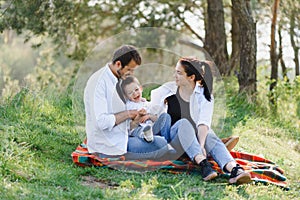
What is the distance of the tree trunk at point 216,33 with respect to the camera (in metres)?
8.86

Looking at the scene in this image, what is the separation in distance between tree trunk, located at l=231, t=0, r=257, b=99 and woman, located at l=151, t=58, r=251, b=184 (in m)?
3.25

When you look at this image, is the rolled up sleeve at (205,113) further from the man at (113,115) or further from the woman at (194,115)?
the man at (113,115)

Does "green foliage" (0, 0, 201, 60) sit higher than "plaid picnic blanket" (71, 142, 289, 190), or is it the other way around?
"green foliage" (0, 0, 201, 60)

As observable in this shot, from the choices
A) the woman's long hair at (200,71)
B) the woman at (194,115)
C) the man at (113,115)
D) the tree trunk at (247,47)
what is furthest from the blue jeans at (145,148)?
the tree trunk at (247,47)

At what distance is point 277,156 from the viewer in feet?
18.7

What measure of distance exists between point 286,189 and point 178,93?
3.73 feet

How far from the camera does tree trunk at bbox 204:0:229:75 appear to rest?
886 centimetres

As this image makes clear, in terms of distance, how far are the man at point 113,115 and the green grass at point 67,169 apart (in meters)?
0.17

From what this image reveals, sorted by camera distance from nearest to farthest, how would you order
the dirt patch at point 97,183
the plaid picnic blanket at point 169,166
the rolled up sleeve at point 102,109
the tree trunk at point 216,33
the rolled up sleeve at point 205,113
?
the dirt patch at point 97,183 → the rolled up sleeve at point 102,109 → the plaid picnic blanket at point 169,166 → the rolled up sleeve at point 205,113 → the tree trunk at point 216,33

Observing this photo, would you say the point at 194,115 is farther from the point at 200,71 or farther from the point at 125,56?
the point at 125,56

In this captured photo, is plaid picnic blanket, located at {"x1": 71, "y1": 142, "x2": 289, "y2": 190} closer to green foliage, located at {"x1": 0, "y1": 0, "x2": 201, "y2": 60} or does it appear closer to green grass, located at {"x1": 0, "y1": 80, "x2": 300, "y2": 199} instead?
green grass, located at {"x1": 0, "y1": 80, "x2": 300, "y2": 199}

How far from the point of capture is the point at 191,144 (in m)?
4.30

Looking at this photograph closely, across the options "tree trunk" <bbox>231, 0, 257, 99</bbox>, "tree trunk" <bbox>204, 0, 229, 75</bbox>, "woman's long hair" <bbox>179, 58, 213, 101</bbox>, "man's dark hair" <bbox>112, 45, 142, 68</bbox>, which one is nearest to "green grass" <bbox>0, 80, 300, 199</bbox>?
"woman's long hair" <bbox>179, 58, 213, 101</bbox>

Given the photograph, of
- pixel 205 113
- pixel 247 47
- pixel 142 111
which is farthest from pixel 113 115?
pixel 247 47
